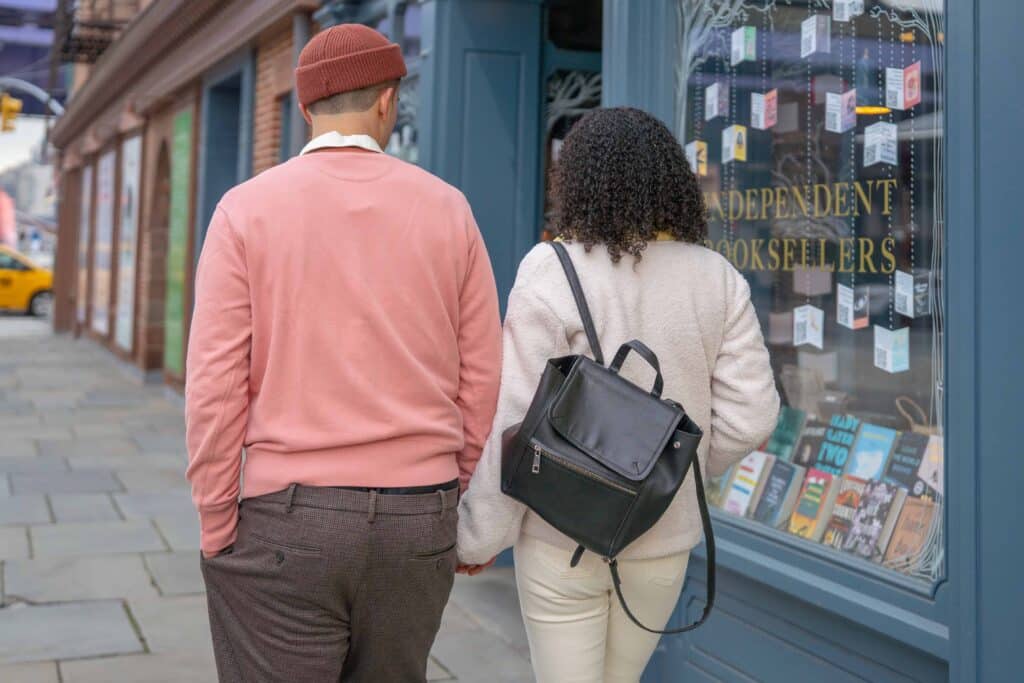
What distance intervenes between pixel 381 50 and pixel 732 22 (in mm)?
2401

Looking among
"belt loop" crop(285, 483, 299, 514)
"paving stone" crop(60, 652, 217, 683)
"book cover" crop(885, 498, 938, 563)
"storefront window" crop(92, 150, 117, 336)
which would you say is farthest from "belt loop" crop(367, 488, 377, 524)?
"storefront window" crop(92, 150, 117, 336)

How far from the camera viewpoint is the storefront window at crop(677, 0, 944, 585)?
10.6 feet

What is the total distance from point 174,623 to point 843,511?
2.96 m

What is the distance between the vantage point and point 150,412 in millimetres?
11930

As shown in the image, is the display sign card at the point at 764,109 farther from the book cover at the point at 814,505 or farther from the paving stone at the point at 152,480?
the paving stone at the point at 152,480

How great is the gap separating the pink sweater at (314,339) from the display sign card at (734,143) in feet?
7.46

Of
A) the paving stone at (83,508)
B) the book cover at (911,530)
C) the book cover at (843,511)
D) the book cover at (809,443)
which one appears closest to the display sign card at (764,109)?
the book cover at (809,443)

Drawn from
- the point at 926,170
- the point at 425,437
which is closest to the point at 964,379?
the point at 926,170

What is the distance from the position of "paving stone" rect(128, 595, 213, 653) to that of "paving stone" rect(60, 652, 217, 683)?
11 centimetres

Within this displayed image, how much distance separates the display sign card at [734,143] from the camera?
4.14 meters

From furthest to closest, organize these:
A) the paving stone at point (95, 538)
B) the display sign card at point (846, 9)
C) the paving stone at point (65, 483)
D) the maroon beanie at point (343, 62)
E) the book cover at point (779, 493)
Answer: the paving stone at point (65, 483) < the paving stone at point (95, 538) < the book cover at point (779, 493) < the display sign card at point (846, 9) < the maroon beanie at point (343, 62)

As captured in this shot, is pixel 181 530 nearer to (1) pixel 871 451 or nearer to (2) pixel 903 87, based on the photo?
(1) pixel 871 451

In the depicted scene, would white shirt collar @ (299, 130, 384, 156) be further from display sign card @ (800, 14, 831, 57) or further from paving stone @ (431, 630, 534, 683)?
paving stone @ (431, 630, 534, 683)

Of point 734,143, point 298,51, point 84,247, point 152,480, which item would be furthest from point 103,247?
point 734,143
